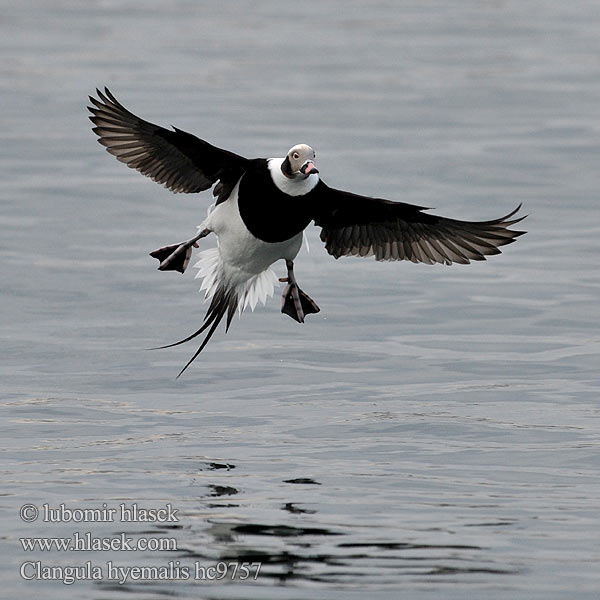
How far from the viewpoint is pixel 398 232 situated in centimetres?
1027

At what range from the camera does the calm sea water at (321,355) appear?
7.66 metres

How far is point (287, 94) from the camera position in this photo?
20.4 metres

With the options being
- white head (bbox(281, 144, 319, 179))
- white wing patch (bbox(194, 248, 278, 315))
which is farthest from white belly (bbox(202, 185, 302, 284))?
white head (bbox(281, 144, 319, 179))

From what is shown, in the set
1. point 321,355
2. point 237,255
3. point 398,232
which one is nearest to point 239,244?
point 237,255

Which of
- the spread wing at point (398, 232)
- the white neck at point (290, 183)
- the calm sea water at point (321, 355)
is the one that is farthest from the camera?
the spread wing at point (398, 232)

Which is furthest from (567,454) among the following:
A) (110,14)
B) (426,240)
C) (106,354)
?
(110,14)

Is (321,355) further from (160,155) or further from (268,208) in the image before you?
(268,208)

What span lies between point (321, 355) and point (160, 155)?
2.21 metres

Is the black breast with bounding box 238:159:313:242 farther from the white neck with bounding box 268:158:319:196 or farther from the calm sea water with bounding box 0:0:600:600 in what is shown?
the calm sea water with bounding box 0:0:600:600

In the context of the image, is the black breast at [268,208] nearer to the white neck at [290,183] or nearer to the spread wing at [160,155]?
the white neck at [290,183]

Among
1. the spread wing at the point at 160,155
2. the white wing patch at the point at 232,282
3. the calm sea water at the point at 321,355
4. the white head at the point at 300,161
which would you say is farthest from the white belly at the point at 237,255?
the calm sea water at the point at 321,355

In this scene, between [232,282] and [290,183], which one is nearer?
[290,183]

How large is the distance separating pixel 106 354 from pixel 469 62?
12805 millimetres

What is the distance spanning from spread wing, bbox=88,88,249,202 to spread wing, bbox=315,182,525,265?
1.97 feet
